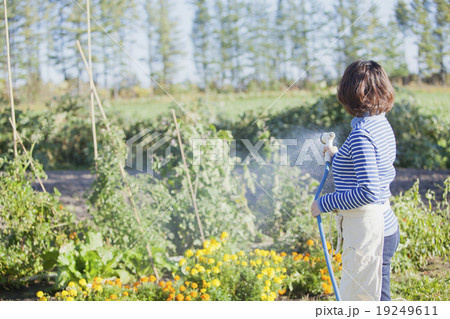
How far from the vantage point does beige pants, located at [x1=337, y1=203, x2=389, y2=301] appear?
1657mm

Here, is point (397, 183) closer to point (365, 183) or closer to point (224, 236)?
point (224, 236)

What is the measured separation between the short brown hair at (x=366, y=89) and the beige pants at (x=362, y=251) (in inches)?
13.1

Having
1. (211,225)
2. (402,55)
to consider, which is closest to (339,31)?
(402,55)

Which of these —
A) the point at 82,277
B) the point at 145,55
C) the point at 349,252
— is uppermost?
the point at 145,55

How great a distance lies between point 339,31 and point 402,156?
3.68ft

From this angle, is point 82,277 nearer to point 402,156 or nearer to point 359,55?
point 359,55

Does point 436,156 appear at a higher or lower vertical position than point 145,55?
lower

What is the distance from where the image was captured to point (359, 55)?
9.61 ft

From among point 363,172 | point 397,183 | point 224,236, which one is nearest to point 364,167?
point 363,172

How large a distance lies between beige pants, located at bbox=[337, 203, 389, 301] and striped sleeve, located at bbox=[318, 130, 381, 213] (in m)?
0.09

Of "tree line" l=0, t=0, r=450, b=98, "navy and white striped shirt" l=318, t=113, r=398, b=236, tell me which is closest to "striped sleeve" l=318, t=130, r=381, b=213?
"navy and white striped shirt" l=318, t=113, r=398, b=236

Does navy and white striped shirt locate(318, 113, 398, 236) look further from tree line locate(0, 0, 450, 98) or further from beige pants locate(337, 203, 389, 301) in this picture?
tree line locate(0, 0, 450, 98)

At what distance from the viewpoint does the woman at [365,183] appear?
1554 millimetres
